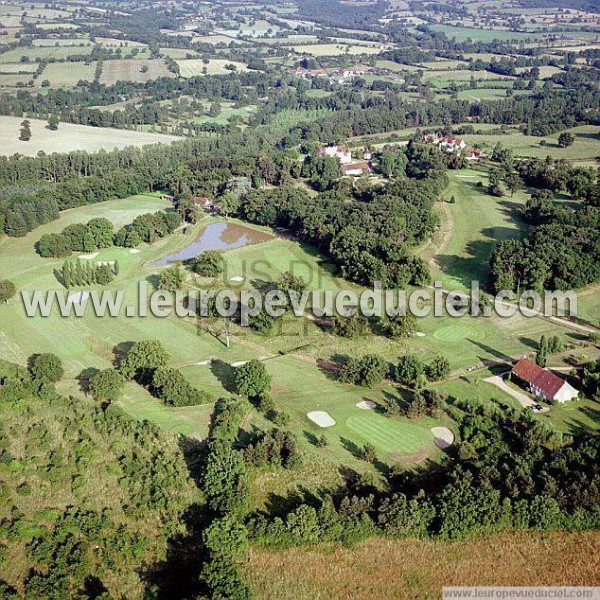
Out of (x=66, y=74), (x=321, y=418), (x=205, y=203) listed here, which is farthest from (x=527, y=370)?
(x=66, y=74)

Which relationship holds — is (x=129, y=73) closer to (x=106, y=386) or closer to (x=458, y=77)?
(x=458, y=77)

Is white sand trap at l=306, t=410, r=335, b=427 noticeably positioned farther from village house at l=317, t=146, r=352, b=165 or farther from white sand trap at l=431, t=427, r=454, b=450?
village house at l=317, t=146, r=352, b=165

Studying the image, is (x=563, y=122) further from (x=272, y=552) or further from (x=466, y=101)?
(x=272, y=552)

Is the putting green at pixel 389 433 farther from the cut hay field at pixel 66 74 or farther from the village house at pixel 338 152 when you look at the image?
the cut hay field at pixel 66 74

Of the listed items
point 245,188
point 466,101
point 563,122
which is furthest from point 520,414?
point 466,101

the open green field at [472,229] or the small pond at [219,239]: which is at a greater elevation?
the open green field at [472,229]

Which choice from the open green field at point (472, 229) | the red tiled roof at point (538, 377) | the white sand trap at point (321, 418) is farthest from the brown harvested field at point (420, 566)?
the open green field at point (472, 229)
